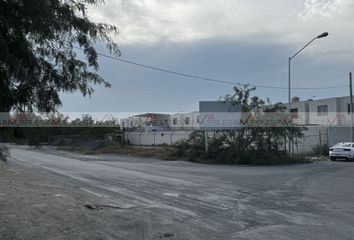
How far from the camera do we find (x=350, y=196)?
14734 millimetres

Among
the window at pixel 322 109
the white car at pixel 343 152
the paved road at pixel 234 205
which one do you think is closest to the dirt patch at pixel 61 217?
the paved road at pixel 234 205

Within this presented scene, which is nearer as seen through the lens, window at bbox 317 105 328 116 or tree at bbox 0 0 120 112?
tree at bbox 0 0 120 112

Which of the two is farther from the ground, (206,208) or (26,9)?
(26,9)

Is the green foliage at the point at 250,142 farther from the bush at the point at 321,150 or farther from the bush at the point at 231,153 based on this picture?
the bush at the point at 321,150

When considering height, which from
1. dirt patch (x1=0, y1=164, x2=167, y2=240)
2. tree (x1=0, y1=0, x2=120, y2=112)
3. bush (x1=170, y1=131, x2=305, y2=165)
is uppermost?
tree (x1=0, y1=0, x2=120, y2=112)

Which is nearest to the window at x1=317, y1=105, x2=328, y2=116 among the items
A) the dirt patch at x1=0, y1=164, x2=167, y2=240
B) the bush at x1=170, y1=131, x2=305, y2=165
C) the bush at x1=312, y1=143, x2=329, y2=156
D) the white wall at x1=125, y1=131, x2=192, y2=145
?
the white wall at x1=125, y1=131, x2=192, y2=145

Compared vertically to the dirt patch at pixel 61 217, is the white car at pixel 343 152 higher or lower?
higher

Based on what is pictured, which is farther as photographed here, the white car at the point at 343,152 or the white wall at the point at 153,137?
the white wall at the point at 153,137

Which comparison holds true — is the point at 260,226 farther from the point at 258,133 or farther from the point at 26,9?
the point at 258,133

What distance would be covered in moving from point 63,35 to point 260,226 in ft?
17.1

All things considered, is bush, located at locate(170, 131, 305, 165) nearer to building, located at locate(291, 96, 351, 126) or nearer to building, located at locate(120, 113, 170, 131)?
building, located at locate(291, 96, 351, 126)

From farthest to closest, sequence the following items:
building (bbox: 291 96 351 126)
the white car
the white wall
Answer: building (bbox: 291 96 351 126)
the white wall
the white car

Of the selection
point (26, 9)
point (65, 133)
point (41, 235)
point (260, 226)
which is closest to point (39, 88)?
point (26, 9)

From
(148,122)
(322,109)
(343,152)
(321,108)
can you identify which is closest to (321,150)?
(343,152)
